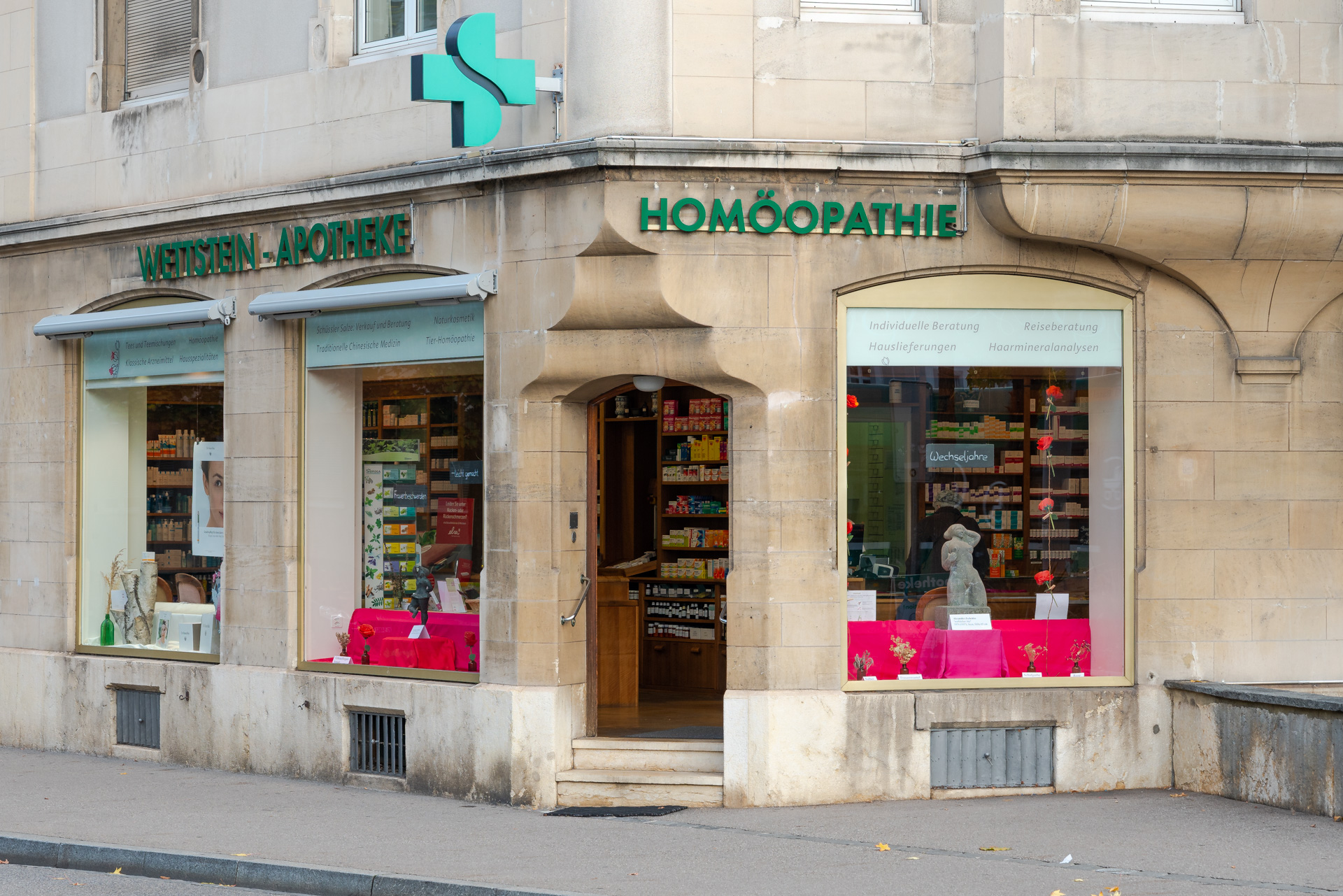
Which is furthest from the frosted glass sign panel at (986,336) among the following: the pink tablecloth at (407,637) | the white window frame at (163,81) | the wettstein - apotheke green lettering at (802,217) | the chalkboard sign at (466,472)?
the white window frame at (163,81)

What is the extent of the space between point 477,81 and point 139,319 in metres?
4.25

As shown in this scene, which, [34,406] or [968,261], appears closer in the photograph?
[968,261]

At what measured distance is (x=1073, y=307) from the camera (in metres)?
10.7

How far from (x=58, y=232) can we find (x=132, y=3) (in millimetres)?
2085

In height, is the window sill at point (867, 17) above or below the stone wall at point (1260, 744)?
above

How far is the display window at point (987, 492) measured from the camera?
10.7 meters

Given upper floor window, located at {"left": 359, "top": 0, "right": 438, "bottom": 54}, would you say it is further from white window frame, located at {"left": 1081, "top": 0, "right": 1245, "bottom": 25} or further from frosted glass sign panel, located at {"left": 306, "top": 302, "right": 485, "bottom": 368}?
white window frame, located at {"left": 1081, "top": 0, "right": 1245, "bottom": 25}

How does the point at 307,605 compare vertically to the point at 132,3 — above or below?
below

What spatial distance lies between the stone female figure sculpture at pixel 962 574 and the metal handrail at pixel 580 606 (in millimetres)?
2524

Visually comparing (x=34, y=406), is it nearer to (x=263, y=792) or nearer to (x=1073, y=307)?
(x=263, y=792)

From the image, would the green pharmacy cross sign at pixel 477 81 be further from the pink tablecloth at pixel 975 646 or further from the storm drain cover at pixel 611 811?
the storm drain cover at pixel 611 811

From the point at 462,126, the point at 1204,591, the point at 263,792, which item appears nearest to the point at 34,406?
the point at 263,792

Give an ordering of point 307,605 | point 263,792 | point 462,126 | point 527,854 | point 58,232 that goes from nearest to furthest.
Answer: point 527,854 → point 462,126 → point 263,792 → point 307,605 → point 58,232

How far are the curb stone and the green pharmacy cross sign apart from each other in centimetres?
472
